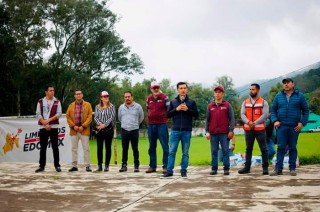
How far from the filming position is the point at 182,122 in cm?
658

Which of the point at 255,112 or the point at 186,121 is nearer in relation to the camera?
the point at 186,121

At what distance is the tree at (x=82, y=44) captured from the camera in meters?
32.5

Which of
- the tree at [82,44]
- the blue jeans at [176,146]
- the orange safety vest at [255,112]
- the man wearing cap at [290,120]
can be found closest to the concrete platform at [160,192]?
the blue jeans at [176,146]

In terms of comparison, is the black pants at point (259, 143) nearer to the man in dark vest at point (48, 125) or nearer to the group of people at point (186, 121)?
the group of people at point (186, 121)

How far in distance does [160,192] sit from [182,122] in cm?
194

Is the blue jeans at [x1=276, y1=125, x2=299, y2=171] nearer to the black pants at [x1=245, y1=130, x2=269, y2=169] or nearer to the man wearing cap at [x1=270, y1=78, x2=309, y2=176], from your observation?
the man wearing cap at [x1=270, y1=78, x2=309, y2=176]

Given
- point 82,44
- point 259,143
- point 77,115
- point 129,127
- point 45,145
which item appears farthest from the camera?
point 82,44

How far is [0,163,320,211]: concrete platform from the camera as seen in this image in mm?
4016

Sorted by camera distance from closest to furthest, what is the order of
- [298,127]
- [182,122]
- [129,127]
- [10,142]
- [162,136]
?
[298,127]
[182,122]
[162,136]
[129,127]
[10,142]

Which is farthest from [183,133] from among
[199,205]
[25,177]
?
[25,177]

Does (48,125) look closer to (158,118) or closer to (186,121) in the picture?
(158,118)

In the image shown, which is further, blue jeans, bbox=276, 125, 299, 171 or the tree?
the tree

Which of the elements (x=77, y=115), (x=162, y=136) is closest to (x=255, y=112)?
(x=162, y=136)

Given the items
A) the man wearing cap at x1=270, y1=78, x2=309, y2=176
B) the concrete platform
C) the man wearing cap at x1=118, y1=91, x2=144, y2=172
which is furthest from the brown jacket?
the man wearing cap at x1=270, y1=78, x2=309, y2=176
